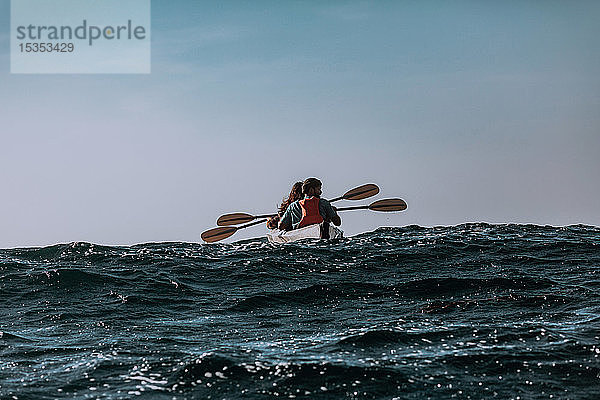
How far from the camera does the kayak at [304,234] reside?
57.0ft

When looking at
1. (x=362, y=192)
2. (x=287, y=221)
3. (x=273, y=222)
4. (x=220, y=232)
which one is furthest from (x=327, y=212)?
(x=220, y=232)

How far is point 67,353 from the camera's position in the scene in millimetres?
7586

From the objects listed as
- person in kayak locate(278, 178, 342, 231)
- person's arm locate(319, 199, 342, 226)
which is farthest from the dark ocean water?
person's arm locate(319, 199, 342, 226)

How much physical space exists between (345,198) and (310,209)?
3625mm

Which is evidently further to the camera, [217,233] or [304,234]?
[217,233]

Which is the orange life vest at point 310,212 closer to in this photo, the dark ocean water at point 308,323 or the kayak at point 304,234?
the kayak at point 304,234

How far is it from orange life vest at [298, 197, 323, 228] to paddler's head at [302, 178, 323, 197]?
156 mm

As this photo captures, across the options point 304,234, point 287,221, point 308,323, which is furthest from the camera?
point 287,221

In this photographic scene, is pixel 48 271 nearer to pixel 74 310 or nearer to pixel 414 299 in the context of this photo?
pixel 74 310

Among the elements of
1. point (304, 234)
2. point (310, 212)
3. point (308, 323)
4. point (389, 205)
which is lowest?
point (308, 323)

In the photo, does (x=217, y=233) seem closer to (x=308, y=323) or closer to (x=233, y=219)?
(x=233, y=219)

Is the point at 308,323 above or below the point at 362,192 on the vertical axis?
below

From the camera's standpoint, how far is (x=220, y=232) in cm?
2120

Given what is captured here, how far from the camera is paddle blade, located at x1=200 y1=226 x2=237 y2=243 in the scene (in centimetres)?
2091
